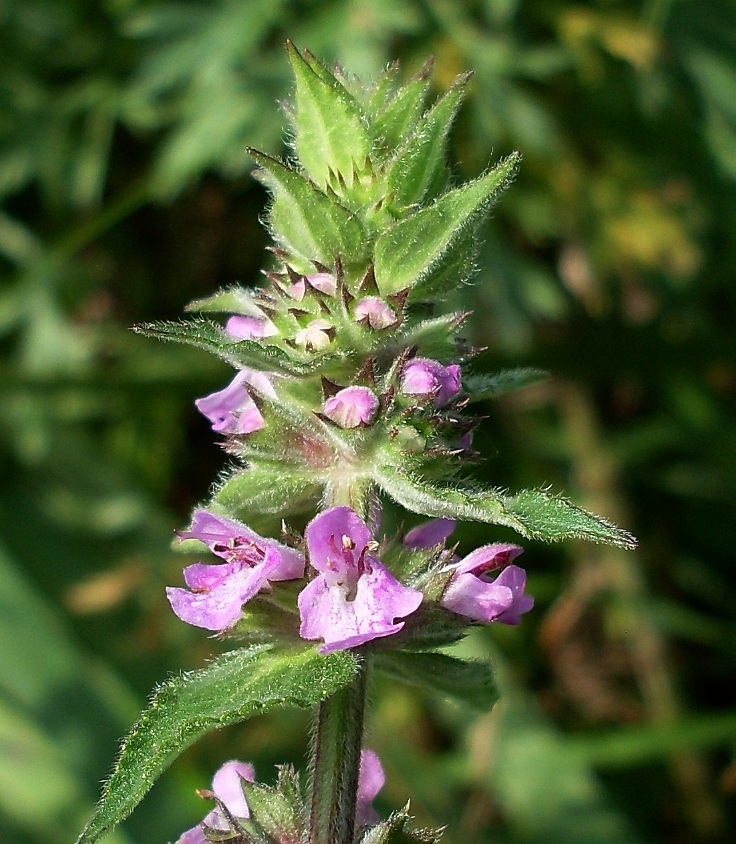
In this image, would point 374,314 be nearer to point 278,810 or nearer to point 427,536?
point 427,536

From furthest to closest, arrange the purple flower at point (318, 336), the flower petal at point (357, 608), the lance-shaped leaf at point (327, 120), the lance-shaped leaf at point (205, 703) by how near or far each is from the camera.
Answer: the lance-shaped leaf at point (327, 120) < the purple flower at point (318, 336) < the flower petal at point (357, 608) < the lance-shaped leaf at point (205, 703)


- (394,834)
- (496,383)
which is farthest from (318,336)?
(394,834)

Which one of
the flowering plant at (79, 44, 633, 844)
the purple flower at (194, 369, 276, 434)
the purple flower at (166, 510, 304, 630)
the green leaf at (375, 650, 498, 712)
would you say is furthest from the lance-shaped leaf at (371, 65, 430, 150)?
the green leaf at (375, 650, 498, 712)

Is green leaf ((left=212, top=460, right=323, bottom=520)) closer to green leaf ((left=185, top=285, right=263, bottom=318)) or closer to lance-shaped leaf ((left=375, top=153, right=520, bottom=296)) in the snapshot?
green leaf ((left=185, top=285, right=263, bottom=318))

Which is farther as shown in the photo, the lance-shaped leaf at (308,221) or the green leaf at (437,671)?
the green leaf at (437,671)

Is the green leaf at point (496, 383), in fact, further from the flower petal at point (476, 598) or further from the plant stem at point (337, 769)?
the plant stem at point (337, 769)

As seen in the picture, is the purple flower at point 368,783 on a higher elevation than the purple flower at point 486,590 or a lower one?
lower

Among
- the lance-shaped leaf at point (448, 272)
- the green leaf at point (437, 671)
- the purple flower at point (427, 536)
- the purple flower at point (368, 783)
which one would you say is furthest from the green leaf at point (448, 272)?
the purple flower at point (368, 783)
